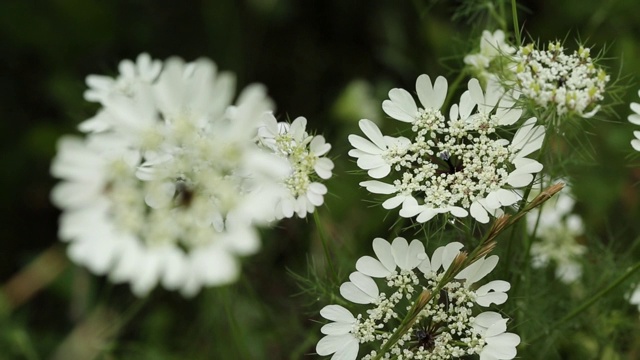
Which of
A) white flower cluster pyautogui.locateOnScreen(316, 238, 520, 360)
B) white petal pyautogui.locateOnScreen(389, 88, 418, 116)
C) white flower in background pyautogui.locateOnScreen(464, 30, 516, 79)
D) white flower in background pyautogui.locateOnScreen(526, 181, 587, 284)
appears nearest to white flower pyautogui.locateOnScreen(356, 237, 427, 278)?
white flower cluster pyautogui.locateOnScreen(316, 238, 520, 360)

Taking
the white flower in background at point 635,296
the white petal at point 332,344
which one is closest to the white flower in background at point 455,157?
the white petal at point 332,344

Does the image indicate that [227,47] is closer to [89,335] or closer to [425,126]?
[89,335]

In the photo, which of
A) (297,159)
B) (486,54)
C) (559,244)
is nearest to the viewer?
(297,159)

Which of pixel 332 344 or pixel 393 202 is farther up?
pixel 393 202

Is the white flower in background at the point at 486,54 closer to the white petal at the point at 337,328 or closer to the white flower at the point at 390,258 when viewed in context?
the white flower at the point at 390,258

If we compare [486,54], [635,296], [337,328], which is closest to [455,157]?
[486,54]

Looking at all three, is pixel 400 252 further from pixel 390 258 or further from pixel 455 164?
pixel 455 164

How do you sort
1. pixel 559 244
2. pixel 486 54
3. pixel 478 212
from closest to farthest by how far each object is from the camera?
pixel 478 212 < pixel 486 54 < pixel 559 244
